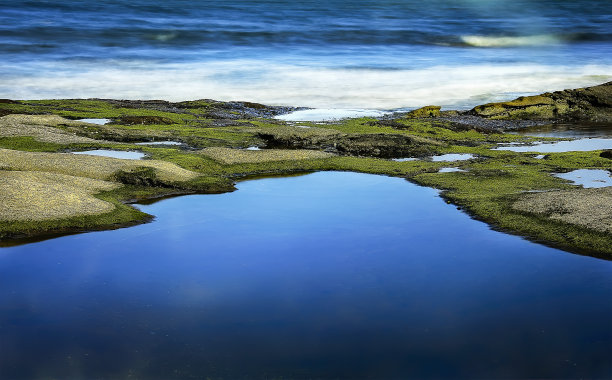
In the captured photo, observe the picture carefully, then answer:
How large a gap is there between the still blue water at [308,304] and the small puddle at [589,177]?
575 cm

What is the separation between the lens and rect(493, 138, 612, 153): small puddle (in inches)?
1110

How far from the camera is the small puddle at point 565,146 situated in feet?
92.5

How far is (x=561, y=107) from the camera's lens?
45.0 metres

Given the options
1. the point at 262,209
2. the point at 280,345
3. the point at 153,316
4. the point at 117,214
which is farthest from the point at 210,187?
the point at 280,345

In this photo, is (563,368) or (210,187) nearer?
(563,368)

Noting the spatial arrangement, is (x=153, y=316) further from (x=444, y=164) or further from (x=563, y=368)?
(x=444, y=164)

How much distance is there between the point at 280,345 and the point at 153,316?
7.51 ft

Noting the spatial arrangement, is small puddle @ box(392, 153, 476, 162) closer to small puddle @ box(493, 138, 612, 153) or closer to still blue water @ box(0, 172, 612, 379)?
small puddle @ box(493, 138, 612, 153)

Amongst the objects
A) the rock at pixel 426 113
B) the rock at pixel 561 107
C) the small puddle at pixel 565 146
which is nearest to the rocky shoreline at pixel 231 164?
the small puddle at pixel 565 146

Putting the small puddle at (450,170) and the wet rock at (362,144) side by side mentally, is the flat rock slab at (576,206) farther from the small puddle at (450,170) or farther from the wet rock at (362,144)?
the wet rock at (362,144)

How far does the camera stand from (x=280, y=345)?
32.2 feet

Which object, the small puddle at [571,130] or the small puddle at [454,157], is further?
the small puddle at [571,130]

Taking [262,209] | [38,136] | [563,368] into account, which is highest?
[38,136]

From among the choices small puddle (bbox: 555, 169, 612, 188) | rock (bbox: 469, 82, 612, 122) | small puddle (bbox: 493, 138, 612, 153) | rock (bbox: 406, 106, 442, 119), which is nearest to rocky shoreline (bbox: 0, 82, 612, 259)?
small puddle (bbox: 555, 169, 612, 188)
